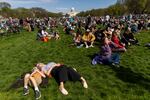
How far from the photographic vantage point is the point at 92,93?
1122 cm

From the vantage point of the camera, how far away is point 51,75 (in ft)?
40.1

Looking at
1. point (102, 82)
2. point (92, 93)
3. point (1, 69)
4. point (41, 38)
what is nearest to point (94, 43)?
point (41, 38)

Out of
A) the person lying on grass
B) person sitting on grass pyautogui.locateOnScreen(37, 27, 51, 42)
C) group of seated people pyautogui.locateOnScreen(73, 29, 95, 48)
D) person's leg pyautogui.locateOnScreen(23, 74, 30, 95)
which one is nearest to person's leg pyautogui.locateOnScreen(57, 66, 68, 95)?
the person lying on grass

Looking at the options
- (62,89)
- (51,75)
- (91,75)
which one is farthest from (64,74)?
(91,75)

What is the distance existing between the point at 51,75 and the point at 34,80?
0.88 meters

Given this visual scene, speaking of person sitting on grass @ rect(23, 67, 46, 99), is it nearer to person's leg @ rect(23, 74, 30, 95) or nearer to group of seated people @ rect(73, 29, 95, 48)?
person's leg @ rect(23, 74, 30, 95)

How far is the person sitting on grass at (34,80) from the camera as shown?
11292 millimetres

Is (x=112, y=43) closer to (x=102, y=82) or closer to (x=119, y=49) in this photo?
(x=119, y=49)

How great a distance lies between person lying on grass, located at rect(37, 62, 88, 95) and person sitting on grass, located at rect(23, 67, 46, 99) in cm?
30

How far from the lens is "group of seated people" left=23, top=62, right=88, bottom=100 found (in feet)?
37.7

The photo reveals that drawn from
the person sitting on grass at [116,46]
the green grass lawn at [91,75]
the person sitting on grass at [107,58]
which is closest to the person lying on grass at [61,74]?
the green grass lawn at [91,75]

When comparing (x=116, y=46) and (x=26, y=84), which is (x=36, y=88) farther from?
(x=116, y=46)

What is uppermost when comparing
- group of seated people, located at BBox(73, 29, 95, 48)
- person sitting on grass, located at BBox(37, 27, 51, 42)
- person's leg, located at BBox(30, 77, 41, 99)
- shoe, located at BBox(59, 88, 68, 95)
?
person's leg, located at BBox(30, 77, 41, 99)

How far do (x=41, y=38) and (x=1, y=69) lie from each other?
1245 cm
